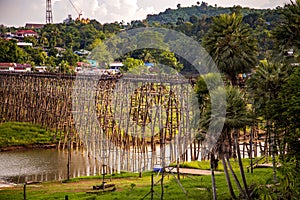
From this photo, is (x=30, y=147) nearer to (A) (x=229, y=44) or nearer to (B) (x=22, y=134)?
(B) (x=22, y=134)

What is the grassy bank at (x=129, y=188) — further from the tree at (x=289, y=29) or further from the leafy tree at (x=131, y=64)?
the leafy tree at (x=131, y=64)

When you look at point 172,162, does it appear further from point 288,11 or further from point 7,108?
point 7,108

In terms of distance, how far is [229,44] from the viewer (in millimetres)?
22797

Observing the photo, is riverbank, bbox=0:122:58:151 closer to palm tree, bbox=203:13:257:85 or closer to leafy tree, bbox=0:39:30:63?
leafy tree, bbox=0:39:30:63

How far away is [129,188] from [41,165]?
10.0m

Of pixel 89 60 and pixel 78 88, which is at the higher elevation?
pixel 89 60

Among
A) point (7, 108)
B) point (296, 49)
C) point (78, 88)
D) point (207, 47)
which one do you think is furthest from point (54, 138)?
point (296, 49)

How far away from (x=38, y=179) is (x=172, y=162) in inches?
296

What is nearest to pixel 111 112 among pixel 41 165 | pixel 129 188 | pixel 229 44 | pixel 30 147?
pixel 41 165

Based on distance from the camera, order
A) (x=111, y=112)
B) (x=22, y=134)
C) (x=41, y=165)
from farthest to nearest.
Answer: (x=22, y=134) < (x=111, y=112) < (x=41, y=165)

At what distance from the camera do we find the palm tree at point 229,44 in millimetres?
22875

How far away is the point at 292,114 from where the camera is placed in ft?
57.7

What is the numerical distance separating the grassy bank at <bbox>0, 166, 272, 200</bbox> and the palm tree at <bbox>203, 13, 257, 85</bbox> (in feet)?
15.9

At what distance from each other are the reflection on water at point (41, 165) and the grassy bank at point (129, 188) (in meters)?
2.52
